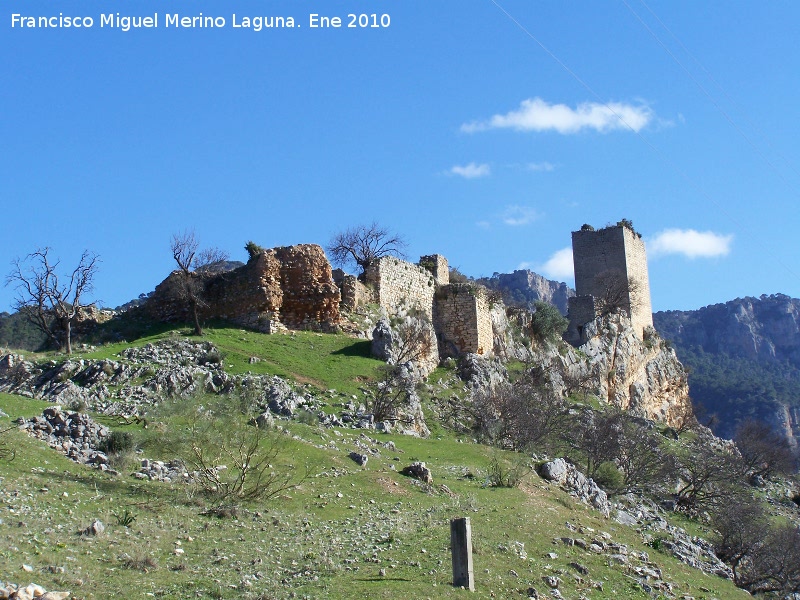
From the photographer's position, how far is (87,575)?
10.9 m

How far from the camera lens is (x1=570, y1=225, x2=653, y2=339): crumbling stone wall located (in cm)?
5219

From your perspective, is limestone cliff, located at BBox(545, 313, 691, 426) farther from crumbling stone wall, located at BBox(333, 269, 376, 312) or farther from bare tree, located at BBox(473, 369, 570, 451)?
crumbling stone wall, located at BBox(333, 269, 376, 312)

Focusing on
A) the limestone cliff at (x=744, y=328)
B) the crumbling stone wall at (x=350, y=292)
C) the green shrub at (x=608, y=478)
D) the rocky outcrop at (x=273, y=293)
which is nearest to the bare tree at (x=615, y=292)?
the crumbling stone wall at (x=350, y=292)

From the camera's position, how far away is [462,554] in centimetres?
1223

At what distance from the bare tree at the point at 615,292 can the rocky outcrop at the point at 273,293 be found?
68.2 feet

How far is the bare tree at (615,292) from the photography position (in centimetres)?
5062

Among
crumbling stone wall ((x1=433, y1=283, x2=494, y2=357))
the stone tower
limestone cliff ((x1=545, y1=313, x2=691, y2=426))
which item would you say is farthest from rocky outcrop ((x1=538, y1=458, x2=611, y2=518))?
the stone tower

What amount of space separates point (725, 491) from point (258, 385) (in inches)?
596

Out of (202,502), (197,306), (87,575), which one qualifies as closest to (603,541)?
(202,502)

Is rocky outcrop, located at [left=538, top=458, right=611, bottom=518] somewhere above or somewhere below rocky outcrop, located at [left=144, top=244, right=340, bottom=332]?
below

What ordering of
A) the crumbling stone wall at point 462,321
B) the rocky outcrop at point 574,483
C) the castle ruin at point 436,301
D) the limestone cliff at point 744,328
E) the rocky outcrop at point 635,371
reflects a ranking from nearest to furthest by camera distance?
the rocky outcrop at point 574,483 → the castle ruin at point 436,301 → the crumbling stone wall at point 462,321 → the rocky outcrop at point 635,371 → the limestone cliff at point 744,328

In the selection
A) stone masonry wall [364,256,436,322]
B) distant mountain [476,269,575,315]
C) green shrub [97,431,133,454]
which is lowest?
green shrub [97,431,133,454]

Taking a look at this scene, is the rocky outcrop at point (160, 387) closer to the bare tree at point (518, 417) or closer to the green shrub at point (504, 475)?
the bare tree at point (518, 417)

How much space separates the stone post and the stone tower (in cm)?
3944
